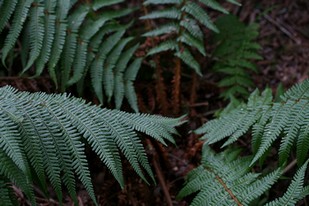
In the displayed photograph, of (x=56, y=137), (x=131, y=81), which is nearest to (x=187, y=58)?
(x=131, y=81)

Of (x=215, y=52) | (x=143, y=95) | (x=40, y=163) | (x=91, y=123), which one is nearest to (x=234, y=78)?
(x=215, y=52)

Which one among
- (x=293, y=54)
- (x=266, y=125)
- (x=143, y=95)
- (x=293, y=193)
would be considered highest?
(x=293, y=54)

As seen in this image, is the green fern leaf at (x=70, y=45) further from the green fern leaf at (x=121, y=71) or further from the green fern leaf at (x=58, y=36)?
the green fern leaf at (x=121, y=71)

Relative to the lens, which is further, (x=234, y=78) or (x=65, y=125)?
(x=234, y=78)

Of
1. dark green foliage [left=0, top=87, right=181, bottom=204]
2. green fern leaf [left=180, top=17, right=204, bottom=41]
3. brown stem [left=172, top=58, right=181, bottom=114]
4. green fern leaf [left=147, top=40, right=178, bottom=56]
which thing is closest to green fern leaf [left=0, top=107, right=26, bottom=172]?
dark green foliage [left=0, top=87, right=181, bottom=204]

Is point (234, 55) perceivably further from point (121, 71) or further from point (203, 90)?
point (121, 71)

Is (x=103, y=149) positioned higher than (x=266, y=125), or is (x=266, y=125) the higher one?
(x=266, y=125)

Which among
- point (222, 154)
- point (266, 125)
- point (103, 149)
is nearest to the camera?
point (103, 149)

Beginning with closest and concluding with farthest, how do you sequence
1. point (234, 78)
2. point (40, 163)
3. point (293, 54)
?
1. point (40, 163)
2. point (234, 78)
3. point (293, 54)

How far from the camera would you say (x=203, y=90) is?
3508 millimetres

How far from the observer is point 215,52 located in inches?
136

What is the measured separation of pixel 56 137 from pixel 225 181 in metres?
0.97

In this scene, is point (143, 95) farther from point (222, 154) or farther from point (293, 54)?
point (293, 54)

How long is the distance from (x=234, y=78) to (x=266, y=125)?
102cm
